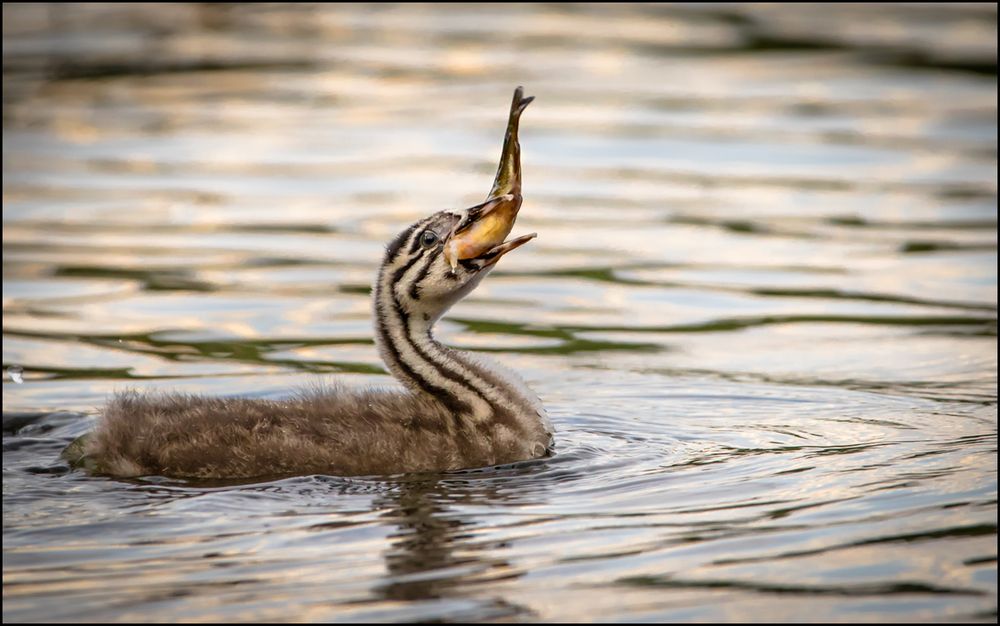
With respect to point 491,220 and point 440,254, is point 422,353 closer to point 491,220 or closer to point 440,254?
point 440,254

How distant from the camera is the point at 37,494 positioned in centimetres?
987

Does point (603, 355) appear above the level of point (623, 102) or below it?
below

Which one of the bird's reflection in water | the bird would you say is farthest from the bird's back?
the bird's reflection in water

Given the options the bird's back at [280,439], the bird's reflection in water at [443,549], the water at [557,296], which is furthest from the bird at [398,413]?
the bird's reflection in water at [443,549]

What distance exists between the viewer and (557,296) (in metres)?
15.7

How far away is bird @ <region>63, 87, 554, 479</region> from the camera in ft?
32.9

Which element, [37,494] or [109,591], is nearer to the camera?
[109,591]

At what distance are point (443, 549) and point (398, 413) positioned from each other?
168cm

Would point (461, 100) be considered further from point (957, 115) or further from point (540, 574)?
point (540, 574)

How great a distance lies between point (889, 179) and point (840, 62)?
7.41 meters

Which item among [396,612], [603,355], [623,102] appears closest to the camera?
[396,612]

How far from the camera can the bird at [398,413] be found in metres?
10.0

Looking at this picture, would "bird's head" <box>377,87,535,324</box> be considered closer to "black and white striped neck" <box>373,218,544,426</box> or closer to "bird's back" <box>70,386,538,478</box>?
"black and white striped neck" <box>373,218,544,426</box>

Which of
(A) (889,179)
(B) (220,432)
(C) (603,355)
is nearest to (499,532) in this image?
(B) (220,432)
